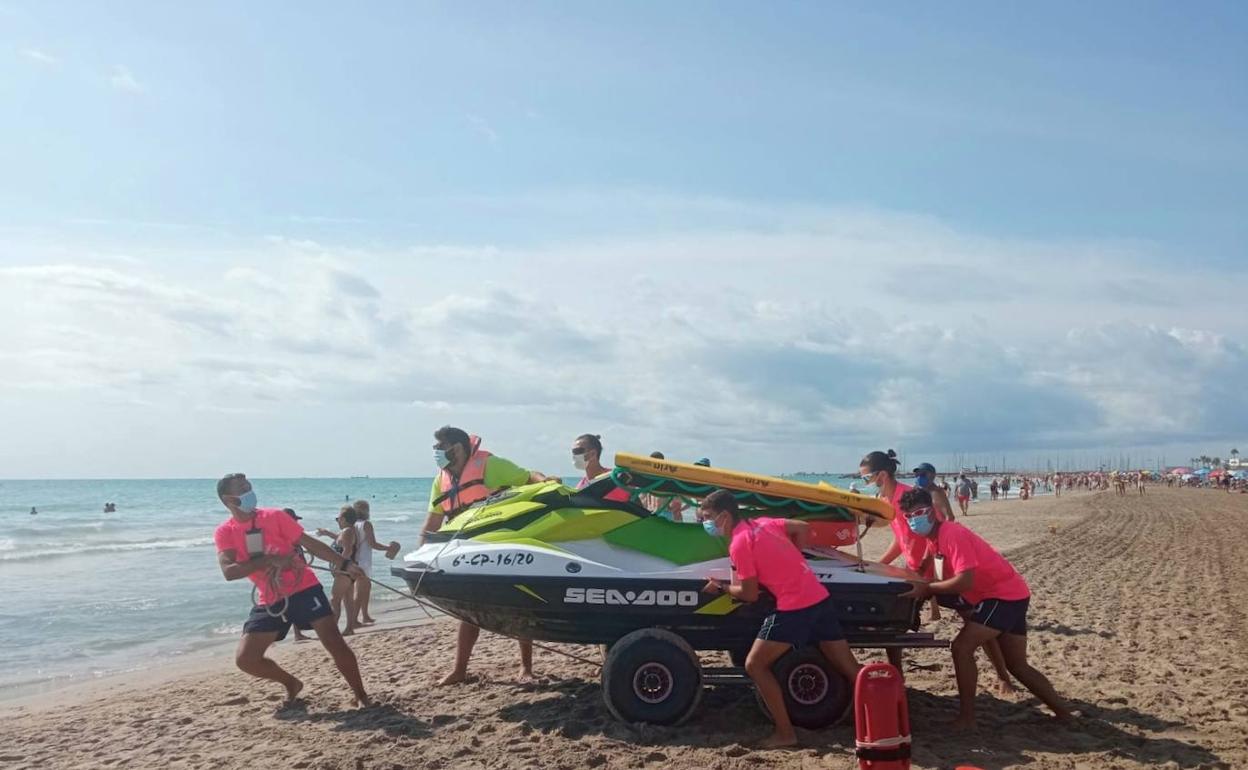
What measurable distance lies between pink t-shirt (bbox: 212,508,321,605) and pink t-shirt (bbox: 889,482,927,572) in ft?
14.3

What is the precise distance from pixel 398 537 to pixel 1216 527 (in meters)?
23.7

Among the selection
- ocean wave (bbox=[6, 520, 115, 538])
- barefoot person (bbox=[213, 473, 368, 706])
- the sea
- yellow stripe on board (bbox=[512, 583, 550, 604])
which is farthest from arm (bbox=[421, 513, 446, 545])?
ocean wave (bbox=[6, 520, 115, 538])

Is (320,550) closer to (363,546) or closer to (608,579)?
(608,579)

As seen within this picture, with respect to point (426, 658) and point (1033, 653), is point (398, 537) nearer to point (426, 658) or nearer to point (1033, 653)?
point (426, 658)

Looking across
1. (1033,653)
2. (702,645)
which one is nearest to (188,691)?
(702,645)

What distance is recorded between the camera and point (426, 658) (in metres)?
10.6

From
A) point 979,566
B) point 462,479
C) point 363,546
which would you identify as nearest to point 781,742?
point 979,566

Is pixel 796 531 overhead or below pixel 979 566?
overhead

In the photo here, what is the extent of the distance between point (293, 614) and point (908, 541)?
15.1 ft

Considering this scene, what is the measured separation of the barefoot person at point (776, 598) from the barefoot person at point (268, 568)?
9.80ft

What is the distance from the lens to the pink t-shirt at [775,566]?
6.24 m

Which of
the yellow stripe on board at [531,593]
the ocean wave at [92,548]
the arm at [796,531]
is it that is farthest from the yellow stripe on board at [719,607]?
Answer: the ocean wave at [92,548]

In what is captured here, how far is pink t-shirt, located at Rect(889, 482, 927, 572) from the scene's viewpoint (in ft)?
24.1

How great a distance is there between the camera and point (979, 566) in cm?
667
